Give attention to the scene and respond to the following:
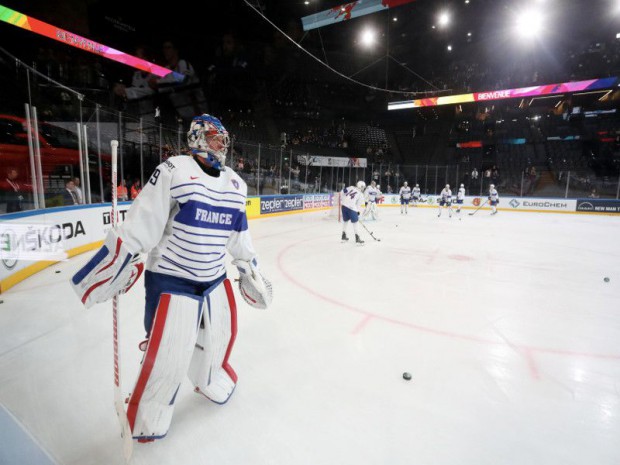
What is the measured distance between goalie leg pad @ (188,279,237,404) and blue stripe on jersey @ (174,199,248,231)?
331 millimetres

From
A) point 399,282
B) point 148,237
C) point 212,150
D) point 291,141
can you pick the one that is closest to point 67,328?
point 148,237

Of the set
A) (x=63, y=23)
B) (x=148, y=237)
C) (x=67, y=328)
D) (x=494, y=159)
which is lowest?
(x=67, y=328)

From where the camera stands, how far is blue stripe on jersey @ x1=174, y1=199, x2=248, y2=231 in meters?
1.53

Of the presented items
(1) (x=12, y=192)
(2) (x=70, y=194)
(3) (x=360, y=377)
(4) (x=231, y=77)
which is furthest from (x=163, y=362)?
(4) (x=231, y=77)

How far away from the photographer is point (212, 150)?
64.7 inches

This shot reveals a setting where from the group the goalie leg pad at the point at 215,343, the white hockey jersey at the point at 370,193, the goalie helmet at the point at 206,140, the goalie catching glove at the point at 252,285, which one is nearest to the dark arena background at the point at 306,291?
the goalie leg pad at the point at 215,343

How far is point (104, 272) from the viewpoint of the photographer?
1.42m

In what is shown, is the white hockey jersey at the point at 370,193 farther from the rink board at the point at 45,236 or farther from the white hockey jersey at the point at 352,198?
the rink board at the point at 45,236

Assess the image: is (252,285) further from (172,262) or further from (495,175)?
(495,175)

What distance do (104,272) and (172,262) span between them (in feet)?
0.91

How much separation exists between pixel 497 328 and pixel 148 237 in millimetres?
3212

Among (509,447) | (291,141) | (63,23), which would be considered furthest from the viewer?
(291,141)

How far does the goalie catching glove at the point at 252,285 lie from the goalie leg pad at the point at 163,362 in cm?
39

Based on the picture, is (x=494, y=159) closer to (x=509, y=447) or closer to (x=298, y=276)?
(x=298, y=276)
